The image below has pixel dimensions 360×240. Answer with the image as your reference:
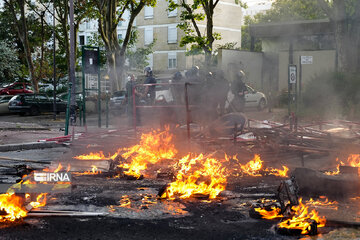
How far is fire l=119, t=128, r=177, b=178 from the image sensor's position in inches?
323

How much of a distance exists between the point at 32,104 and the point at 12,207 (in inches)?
862

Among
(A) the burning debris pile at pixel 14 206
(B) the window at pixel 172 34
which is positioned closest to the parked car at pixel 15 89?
(B) the window at pixel 172 34

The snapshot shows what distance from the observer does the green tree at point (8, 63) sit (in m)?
42.7

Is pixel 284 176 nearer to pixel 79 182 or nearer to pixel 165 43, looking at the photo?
pixel 79 182

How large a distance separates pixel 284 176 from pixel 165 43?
44617mm

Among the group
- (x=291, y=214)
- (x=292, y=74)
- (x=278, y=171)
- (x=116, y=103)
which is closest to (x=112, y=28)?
(x=116, y=103)

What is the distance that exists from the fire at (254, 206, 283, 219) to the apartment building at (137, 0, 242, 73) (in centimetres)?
4412

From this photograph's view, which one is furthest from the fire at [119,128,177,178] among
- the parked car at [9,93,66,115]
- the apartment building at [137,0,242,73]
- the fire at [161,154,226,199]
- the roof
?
the apartment building at [137,0,242,73]

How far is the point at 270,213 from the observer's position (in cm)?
525

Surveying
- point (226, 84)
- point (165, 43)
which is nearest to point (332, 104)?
Answer: point (226, 84)

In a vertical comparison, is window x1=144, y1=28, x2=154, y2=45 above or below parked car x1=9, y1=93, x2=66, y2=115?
above

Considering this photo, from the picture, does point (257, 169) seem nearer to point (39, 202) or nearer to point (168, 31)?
point (39, 202)

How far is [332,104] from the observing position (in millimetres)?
18141

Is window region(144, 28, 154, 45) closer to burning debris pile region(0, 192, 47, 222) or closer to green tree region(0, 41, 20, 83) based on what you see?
green tree region(0, 41, 20, 83)
